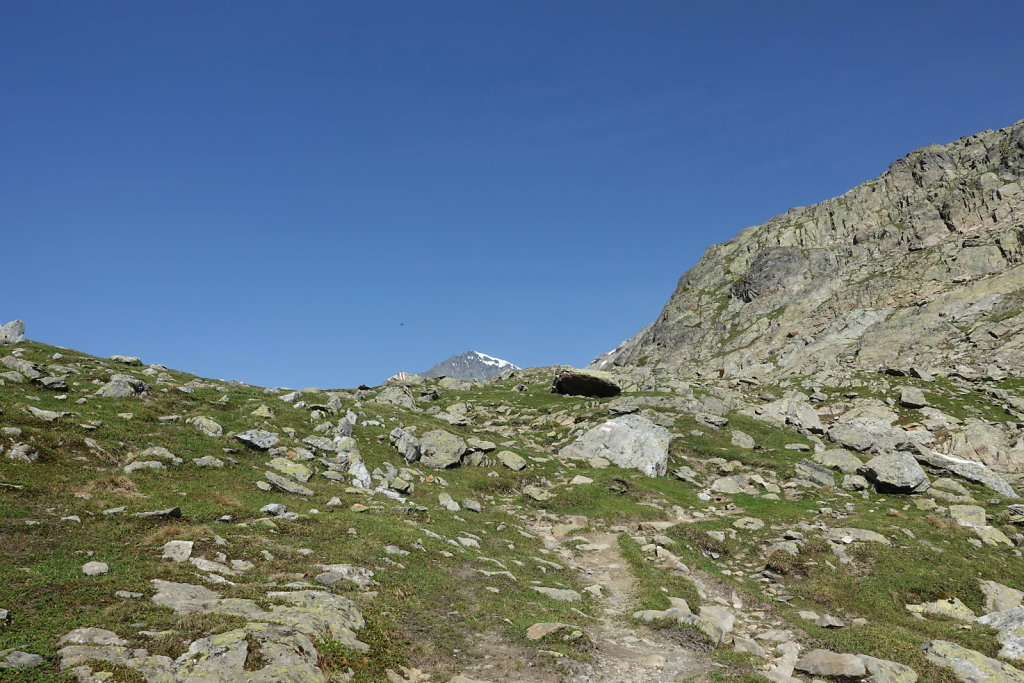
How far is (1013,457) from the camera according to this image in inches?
1822

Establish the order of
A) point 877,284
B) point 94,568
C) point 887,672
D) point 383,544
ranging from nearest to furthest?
point 94,568 < point 887,672 < point 383,544 < point 877,284

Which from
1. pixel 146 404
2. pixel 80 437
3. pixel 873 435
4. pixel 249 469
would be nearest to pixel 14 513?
pixel 80 437

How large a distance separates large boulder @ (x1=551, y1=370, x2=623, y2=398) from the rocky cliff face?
19158 millimetres

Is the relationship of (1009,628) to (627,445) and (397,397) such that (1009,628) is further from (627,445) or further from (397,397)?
(397,397)

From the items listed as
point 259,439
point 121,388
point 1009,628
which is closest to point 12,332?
point 121,388

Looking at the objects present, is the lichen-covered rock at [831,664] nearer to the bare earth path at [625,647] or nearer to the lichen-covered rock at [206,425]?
the bare earth path at [625,647]

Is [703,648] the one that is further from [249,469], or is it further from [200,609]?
[249,469]

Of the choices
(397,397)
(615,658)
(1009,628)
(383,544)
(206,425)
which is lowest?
(1009,628)

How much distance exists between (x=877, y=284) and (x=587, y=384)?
314ft

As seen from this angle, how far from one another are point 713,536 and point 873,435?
2840 centimetres

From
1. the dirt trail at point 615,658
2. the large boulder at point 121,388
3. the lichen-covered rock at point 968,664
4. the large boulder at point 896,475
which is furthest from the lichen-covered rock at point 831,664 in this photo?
the large boulder at point 121,388

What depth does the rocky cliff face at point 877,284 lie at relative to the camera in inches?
3644

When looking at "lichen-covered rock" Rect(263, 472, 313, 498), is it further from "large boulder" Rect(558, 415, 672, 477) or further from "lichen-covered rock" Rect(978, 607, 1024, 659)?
"lichen-covered rock" Rect(978, 607, 1024, 659)

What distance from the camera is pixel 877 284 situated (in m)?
123
